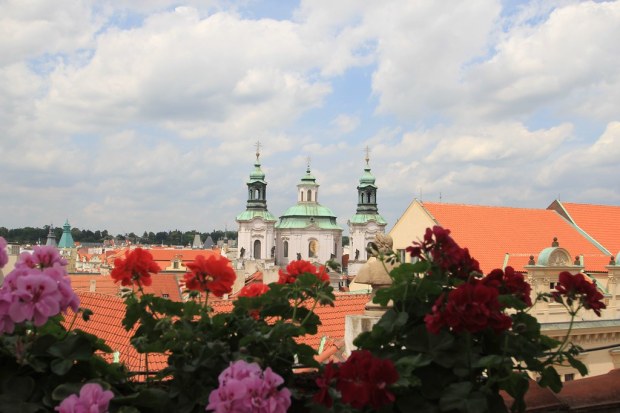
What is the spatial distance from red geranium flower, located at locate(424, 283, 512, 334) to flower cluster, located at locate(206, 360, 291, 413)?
1.85 ft

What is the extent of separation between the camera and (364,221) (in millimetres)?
88875

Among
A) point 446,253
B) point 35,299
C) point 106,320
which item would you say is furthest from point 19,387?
point 106,320

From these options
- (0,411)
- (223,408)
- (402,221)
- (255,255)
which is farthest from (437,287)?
(255,255)

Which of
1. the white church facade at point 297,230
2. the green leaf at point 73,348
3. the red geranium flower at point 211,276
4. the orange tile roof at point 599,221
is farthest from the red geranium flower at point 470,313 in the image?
the white church facade at point 297,230

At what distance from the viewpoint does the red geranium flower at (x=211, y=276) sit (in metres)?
2.99

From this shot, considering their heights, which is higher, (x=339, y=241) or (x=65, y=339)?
(x=339, y=241)

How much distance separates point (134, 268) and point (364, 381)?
137 centimetres

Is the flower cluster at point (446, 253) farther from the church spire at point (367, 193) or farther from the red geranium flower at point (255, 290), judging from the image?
the church spire at point (367, 193)

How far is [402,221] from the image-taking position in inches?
1078

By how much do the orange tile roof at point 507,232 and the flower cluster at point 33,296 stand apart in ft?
76.6

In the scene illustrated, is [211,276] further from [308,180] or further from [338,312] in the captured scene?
[308,180]

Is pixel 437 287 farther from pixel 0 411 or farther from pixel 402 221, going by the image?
pixel 402 221

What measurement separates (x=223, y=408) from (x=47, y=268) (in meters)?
0.82

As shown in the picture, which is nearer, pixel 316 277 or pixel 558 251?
pixel 316 277
